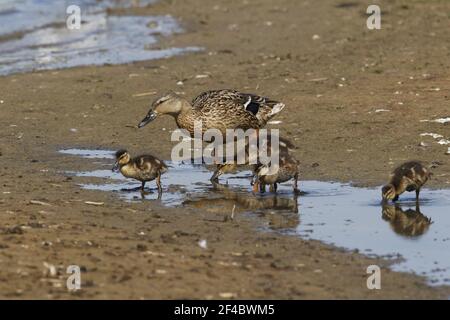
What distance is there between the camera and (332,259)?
8.80m

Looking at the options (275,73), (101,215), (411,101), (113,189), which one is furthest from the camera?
(275,73)

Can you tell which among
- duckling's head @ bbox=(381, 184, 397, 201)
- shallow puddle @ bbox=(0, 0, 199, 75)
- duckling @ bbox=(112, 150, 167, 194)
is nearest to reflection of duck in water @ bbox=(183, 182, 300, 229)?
duckling @ bbox=(112, 150, 167, 194)

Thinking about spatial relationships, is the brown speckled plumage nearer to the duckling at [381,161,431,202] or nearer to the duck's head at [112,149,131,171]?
the duck's head at [112,149,131,171]

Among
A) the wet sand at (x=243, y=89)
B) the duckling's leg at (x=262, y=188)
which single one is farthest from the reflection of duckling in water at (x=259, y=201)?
the wet sand at (x=243, y=89)

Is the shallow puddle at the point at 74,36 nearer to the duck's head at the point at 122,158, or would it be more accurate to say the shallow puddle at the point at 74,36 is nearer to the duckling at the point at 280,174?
the duck's head at the point at 122,158

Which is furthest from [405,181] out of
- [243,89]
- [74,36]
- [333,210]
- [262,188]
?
[74,36]

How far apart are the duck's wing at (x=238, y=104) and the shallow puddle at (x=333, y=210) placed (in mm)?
691

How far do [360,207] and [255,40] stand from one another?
10562mm

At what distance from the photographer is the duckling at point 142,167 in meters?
11.4

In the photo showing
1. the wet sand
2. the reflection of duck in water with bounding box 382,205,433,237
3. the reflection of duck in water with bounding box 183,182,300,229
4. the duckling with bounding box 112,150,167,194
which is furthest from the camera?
the duckling with bounding box 112,150,167,194

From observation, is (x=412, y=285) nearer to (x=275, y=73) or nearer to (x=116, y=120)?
(x=116, y=120)

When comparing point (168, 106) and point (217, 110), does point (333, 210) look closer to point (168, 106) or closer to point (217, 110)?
point (217, 110)

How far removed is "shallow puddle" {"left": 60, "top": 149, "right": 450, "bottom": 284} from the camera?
915cm

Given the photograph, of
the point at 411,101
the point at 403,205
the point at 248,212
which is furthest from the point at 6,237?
the point at 411,101
